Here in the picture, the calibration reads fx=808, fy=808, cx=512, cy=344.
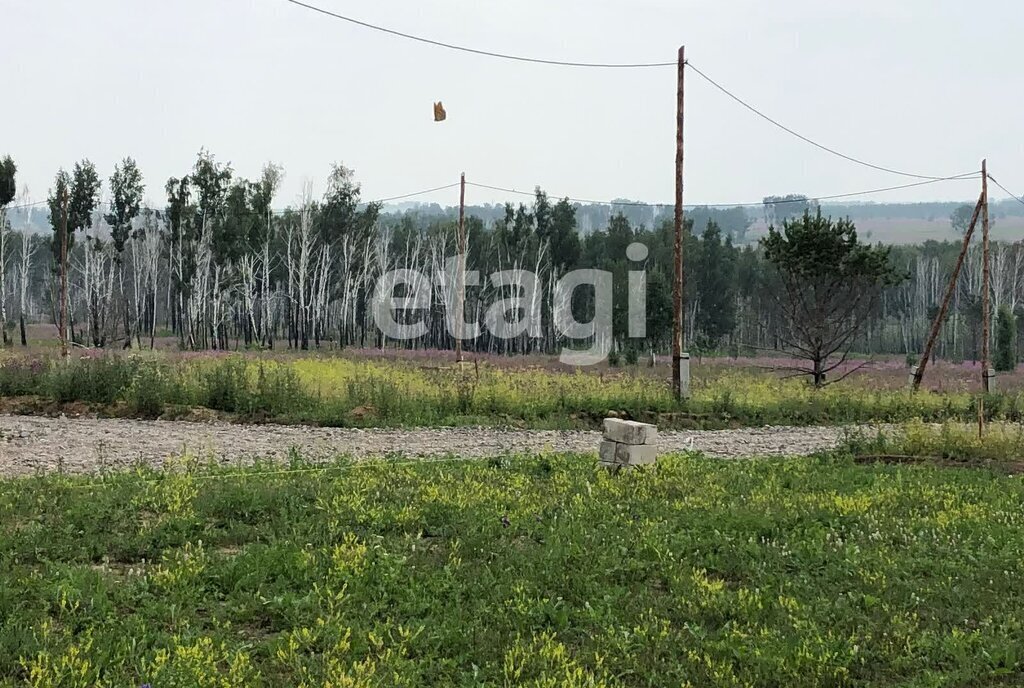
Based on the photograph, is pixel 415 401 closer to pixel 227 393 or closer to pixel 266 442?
pixel 227 393

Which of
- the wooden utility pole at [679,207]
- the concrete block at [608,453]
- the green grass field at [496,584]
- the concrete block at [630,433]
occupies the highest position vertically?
the wooden utility pole at [679,207]

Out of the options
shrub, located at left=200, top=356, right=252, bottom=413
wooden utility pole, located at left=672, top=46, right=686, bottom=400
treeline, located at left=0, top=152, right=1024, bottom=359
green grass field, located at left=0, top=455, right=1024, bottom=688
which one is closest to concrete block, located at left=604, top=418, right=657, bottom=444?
green grass field, located at left=0, top=455, right=1024, bottom=688

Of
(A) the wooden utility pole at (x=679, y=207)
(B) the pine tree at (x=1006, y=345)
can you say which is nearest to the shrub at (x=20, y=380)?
(A) the wooden utility pole at (x=679, y=207)

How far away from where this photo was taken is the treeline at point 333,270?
54.1 metres

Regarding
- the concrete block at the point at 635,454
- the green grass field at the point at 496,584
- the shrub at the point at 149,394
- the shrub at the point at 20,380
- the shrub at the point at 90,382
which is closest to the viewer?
the green grass field at the point at 496,584

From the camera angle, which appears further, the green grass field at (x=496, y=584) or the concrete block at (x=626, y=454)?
the concrete block at (x=626, y=454)

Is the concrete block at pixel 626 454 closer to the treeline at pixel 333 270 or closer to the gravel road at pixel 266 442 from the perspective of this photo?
the gravel road at pixel 266 442

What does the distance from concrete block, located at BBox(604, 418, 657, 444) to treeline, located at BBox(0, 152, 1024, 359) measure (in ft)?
123

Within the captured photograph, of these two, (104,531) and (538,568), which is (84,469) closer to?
(104,531)

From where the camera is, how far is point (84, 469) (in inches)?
384

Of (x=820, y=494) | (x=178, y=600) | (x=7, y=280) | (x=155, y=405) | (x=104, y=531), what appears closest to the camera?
(x=178, y=600)

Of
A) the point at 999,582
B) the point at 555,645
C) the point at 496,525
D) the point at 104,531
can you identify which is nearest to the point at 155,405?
the point at 104,531

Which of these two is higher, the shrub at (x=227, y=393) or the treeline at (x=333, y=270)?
the treeline at (x=333, y=270)

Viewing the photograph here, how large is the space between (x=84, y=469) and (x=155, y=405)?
6.32 meters
